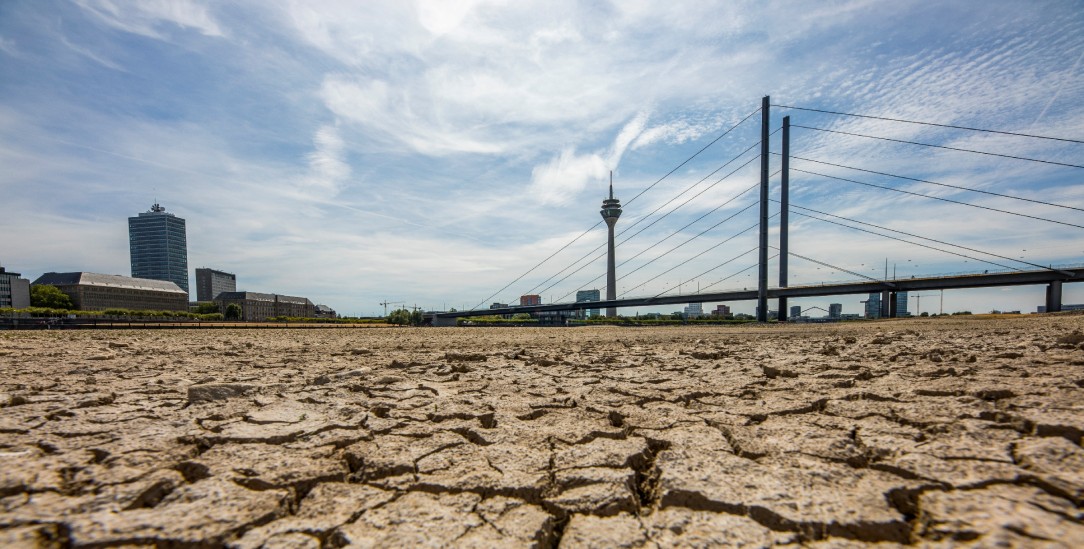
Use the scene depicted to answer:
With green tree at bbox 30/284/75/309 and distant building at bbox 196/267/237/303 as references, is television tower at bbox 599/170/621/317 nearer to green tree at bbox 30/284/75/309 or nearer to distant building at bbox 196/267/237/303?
green tree at bbox 30/284/75/309

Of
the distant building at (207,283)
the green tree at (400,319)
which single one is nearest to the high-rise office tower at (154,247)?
the distant building at (207,283)

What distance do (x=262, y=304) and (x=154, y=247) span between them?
67795 millimetres

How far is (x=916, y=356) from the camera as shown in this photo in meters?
4.39

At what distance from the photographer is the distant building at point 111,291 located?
78.1 metres

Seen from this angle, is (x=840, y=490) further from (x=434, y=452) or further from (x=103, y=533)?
(x=103, y=533)

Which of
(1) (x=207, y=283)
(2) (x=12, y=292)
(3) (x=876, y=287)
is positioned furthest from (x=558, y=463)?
(1) (x=207, y=283)

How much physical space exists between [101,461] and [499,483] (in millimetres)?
1619

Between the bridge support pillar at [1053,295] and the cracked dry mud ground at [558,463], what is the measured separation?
3543 cm

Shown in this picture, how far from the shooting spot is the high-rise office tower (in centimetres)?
13138

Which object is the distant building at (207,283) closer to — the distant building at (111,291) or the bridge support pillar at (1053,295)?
the distant building at (111,291)

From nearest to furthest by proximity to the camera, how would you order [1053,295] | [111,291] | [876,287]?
[1053,295]
[876,287]
[111,291]

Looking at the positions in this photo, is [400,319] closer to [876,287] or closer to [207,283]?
[876,287]

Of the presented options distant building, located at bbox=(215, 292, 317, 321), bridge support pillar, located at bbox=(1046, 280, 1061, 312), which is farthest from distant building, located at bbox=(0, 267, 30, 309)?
bridge support pillar, located at bbox=(1046, 280, 1061, 312)

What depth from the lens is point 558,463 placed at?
1800 mm
